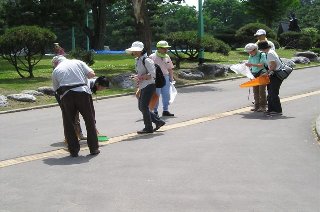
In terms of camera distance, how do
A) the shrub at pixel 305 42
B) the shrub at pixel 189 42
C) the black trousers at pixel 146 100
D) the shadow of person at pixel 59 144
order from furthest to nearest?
the shrub at pixel 305 42 → the shrub at pixel 189 42 → the black trousers at pixel 146 100 → the shadow of person at pixel 59 144

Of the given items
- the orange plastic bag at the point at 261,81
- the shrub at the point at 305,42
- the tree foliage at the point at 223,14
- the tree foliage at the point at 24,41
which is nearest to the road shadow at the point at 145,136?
the orange plastic bag at the point at 261,81

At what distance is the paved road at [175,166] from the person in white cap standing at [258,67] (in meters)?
0.37

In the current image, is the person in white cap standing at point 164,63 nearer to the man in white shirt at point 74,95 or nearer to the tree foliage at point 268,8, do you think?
the man in white shirt at point 74,95

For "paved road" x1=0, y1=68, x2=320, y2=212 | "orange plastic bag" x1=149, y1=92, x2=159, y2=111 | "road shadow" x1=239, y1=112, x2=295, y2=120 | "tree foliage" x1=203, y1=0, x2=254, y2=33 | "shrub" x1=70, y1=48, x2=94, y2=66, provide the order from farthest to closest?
"tree foliage" x1=203, y1=0, x2=254, y2=33
"shrub" x1=70, y1=48, x2=94, y2=66
"road shadow" x1=239, y1=112, x2=295, y2=120
"orange plastic bag" x1=149, y1=92, x2=159, y2=111
"paved road" x1=0, y1=68, x2=320, y2=212

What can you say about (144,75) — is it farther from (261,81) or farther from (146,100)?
(261,81)

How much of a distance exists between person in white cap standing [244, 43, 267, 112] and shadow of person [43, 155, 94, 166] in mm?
5379

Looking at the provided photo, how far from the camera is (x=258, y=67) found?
1186cm

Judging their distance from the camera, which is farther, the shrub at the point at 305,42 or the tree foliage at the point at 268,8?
the tree foliage at the point at 268,8

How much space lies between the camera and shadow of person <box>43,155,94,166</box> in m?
7.48

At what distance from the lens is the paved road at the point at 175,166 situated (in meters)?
5.52

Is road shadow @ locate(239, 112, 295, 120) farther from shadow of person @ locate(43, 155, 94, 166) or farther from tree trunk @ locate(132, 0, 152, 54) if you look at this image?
tree trunk @ locate(132, 0, 152, 54)

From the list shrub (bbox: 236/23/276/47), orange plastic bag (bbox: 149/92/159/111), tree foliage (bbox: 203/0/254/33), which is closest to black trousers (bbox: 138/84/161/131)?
orange plastic bag (bbox: 149/92/159/111)

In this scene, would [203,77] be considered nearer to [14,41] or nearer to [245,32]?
[14,41]

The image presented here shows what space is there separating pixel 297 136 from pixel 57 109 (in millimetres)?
7356
